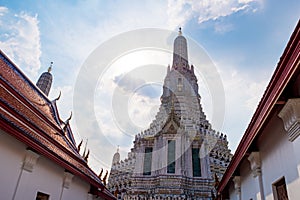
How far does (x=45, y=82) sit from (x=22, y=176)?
30.4m

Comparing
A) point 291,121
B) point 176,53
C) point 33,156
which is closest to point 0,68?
point 33,156

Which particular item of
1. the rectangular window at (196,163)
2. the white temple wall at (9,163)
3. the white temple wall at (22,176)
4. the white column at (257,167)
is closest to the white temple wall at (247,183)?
the white column at (257,167)

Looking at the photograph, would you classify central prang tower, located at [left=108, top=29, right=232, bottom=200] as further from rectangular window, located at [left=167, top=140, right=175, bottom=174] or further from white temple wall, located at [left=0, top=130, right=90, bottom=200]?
white temple wall, located at [left=0, top=130, right=90, bottom=200]

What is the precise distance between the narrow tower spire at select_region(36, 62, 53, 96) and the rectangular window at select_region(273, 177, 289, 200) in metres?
32.2

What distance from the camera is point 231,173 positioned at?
24.0 feet

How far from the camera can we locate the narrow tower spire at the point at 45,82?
32.9 meters

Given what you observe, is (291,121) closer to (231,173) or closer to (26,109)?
(231,173)

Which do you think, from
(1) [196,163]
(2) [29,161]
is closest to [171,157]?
(1) [196,163]

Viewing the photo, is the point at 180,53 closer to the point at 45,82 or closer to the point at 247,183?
the point at 45,82

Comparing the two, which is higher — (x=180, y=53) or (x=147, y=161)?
(x=180, y=53)

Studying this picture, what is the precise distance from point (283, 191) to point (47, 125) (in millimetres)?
6779

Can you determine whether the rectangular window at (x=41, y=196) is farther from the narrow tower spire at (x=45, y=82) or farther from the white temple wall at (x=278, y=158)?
the narrow tower spire at (x=45, y=82)

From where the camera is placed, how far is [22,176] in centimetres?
557

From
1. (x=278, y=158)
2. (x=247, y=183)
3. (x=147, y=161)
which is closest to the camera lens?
(x=278, y=158)
